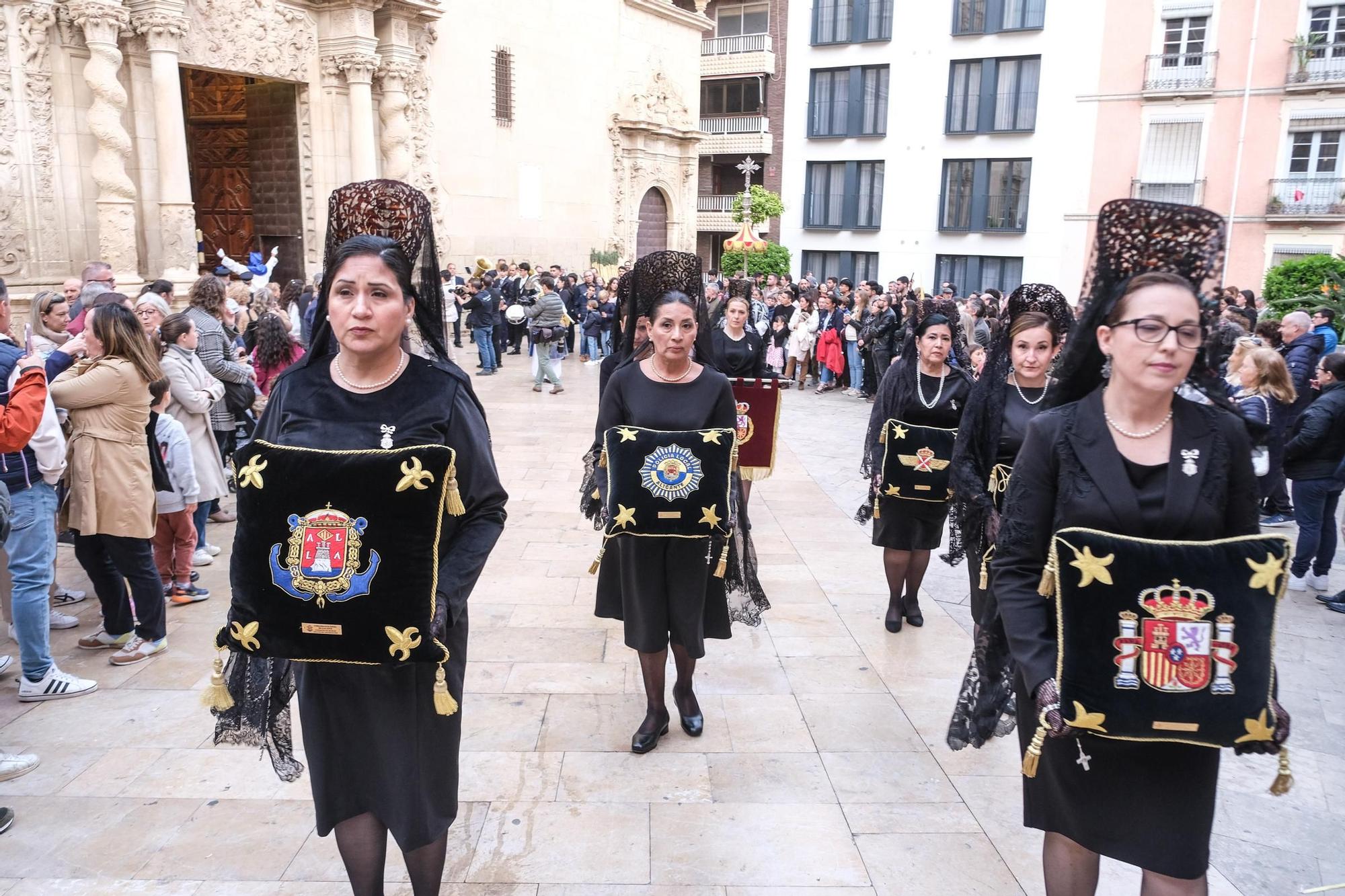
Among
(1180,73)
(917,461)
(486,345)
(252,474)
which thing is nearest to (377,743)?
(252,474)

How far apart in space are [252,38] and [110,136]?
3783 millimetres

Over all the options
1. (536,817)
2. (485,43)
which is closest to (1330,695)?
(536,817)

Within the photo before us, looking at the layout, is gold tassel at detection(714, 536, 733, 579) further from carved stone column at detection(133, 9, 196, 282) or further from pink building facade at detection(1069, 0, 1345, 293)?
pink building facade at detection(1069, 0, 1345, 293)

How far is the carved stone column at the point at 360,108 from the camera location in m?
17.4

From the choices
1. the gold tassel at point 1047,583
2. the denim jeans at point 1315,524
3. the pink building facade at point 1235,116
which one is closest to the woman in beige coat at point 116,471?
Result: the gold tassel at point 1047,583

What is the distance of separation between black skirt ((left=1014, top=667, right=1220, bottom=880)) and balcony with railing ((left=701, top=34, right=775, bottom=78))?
1409 inches

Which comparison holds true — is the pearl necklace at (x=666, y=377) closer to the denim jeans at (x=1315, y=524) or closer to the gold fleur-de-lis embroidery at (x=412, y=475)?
the gold fleur-de-lis embroidery at (x=412, y=475)

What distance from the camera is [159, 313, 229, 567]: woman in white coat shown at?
20.5 feet

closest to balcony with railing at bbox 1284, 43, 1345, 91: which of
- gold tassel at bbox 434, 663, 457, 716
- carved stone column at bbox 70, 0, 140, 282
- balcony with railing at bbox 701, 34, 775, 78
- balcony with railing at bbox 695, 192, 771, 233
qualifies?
balcony with railing at bbox 701, 34, 775, 78

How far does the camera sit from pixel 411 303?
2768 millimetres

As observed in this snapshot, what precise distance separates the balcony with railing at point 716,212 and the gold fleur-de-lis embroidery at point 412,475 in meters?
35.4

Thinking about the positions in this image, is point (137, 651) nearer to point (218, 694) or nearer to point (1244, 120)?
point (218, 694)

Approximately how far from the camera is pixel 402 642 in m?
2.48

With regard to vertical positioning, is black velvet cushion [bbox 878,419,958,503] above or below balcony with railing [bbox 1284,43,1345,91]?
below
